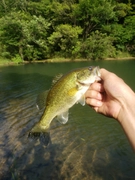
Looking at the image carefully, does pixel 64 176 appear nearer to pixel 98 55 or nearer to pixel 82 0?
pixel 98 55

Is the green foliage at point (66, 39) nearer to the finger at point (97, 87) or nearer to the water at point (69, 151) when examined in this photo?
the water at point (69, 151)

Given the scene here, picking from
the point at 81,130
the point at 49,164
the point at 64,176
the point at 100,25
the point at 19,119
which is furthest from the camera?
the point at 100,25

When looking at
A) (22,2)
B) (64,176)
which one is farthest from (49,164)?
(22,2)

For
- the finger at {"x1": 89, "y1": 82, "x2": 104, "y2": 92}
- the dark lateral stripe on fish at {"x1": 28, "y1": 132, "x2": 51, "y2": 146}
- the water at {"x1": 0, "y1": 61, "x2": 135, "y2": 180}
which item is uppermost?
the finger at {"x1": 89, "y1": 82, "x2": 104, "y2": 92}

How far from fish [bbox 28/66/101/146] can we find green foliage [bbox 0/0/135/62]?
37.7 meters

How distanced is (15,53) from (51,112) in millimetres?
40519

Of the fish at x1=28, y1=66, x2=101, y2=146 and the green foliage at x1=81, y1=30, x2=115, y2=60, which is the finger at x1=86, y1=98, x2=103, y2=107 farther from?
the green foliage at x1=81, y1=30, x2=115, y2=60

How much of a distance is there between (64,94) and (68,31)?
3885 cm

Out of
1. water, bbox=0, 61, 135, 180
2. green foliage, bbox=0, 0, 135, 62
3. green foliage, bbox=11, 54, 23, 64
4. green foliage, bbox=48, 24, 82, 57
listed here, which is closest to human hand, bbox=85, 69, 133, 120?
water, bbox=0, 61, 135, 180

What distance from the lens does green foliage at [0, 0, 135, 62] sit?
133 ft

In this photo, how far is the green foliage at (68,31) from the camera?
1592 inches

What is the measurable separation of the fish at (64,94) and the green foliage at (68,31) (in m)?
37.7

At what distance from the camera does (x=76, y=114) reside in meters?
11.7

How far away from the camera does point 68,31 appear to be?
40.3 m
